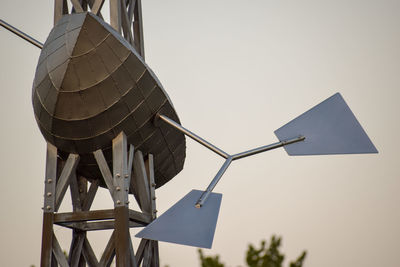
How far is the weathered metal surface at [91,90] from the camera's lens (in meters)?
9.81

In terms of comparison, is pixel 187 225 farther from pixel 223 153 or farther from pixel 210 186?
pixel 223 153

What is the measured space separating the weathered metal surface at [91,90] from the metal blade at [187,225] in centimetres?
264

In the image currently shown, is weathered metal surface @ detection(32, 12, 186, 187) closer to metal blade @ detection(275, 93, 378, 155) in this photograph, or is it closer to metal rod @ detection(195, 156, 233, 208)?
metal rod @ detection(195, 156, 233, 208)

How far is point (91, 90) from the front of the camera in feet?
32.5

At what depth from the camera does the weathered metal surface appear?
981 centimetres

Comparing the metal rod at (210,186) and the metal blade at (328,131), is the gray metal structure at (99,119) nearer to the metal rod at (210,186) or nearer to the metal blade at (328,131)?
the metal rod at (210,186)

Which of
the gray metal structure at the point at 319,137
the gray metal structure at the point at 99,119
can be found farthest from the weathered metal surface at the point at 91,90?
the gray metal structure at the point at 319,137

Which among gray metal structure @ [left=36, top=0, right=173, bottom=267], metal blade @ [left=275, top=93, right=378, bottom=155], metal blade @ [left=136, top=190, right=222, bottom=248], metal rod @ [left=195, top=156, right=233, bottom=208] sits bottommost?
metal blade @ [left=136, top=190, right=222, bottom=248]

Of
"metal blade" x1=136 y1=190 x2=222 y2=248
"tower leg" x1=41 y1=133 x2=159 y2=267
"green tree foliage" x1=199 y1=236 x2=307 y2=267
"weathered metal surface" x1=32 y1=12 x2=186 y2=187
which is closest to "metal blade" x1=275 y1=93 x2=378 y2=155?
"metal blade" x1=136 y1=190 x2=222 y2=248

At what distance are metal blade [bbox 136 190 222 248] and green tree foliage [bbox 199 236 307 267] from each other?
7831 millimetres

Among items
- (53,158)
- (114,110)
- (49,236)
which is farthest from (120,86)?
(49,236)

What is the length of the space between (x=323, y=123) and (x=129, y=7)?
5240mm

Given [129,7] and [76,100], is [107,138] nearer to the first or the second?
[76,100]

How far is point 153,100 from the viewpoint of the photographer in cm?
1048
